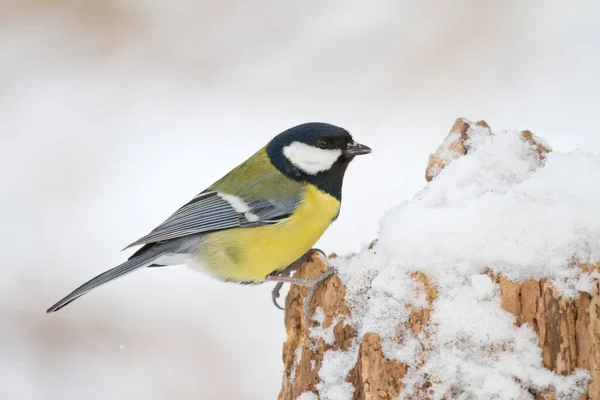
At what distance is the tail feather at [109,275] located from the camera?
1.99m

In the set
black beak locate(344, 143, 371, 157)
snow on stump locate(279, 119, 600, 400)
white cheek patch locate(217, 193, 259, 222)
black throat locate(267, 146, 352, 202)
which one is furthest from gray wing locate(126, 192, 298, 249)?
snow on stump locate(279, 119, 600, 400)

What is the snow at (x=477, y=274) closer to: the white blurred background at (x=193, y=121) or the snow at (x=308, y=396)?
the snow at (x=308, y=396)

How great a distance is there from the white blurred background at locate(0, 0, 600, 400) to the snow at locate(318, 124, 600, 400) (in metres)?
1.59

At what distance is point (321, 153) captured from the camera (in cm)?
212

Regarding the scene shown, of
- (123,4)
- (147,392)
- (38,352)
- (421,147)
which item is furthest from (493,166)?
(123,4)

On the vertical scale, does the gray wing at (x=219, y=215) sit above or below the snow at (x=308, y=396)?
above

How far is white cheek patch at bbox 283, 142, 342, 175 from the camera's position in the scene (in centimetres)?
212

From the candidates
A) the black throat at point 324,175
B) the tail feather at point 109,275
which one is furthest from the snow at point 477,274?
the tail feather at point 109,275

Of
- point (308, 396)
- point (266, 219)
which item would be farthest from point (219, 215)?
point (308, 396)

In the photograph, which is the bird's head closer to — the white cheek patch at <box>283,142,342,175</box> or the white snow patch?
the white cheek patch at <box>283,142,342,175</box>

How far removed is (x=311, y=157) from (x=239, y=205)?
11.2 inches

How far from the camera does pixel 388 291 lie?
4.61 ft

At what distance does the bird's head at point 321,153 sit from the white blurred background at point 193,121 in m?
1.02

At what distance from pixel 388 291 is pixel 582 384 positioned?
410 mm
